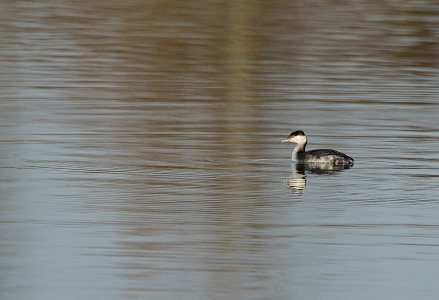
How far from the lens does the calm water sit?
32.1 feet

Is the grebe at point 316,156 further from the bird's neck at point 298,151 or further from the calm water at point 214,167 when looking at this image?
the calm water at point 214,167

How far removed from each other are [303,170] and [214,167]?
1.16 metres

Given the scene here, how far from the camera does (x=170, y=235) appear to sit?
10945mm

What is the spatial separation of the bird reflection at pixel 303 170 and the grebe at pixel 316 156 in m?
0.04

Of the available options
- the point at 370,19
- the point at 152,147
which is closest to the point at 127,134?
the point at 152,147

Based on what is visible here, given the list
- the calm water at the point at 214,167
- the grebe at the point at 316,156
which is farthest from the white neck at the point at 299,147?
the calm water at the point at 214,167

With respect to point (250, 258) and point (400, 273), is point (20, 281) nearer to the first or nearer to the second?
point (250, 258)

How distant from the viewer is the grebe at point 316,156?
14664 millimetres

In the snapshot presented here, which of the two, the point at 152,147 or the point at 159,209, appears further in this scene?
the point at 152,147

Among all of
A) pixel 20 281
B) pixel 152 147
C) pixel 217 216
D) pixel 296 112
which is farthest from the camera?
pixel 296 112

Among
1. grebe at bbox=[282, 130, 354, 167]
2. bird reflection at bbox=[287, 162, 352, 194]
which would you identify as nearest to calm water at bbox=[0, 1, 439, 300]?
bird reflection at bbox=[287, 162, 352, 194]

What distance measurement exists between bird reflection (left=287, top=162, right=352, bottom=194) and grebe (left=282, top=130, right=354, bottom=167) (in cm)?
4

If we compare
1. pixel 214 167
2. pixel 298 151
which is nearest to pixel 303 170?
pixel 298 151

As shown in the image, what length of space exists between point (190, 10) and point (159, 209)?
25.6 meters
